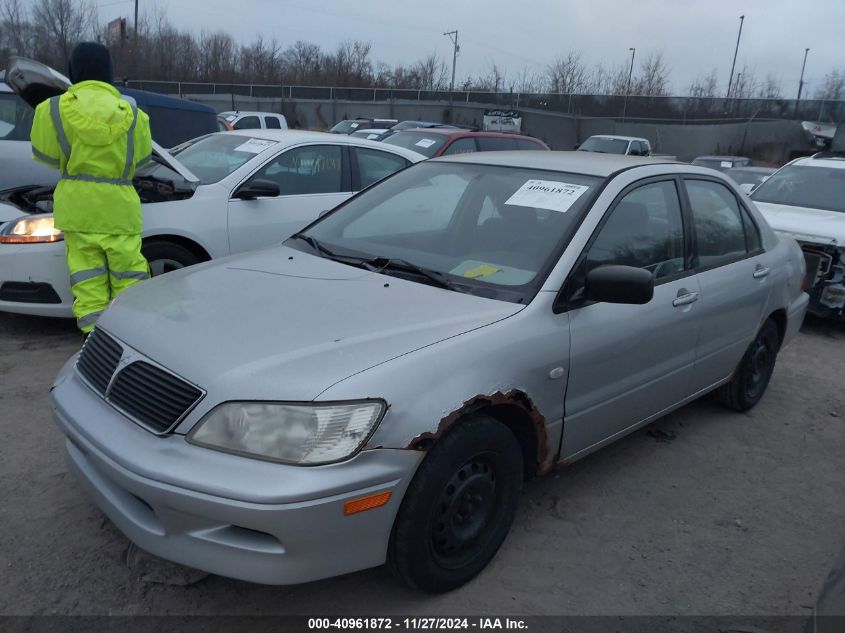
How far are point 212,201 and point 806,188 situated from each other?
6.67 m

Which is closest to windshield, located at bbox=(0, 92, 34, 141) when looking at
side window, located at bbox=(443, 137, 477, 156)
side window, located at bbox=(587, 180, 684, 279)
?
side window, located at bbox=(443, 137, 477, 156)

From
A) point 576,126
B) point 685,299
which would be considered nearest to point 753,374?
point 685,299

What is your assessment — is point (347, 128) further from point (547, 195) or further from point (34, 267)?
point (547, 195)

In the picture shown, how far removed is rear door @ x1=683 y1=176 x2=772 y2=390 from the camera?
151 inches

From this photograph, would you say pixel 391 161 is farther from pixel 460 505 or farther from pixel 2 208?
pixel 460 505

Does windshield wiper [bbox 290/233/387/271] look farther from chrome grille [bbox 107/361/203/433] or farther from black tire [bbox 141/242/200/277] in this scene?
black tire [bbox 141/242/200/277]

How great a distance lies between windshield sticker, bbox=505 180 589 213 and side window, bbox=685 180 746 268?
941mm

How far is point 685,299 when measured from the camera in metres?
3.58

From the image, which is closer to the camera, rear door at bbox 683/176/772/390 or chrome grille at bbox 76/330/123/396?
chrome grille at bbox 76/330/123/396

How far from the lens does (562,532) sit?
318cm

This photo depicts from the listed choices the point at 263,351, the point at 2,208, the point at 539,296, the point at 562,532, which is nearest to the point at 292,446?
the point at 263,351

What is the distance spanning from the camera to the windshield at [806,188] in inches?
305

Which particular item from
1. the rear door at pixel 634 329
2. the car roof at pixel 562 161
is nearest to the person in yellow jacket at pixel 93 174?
the car roof at pixel 562 161

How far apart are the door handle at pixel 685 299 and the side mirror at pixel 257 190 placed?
3.21m
